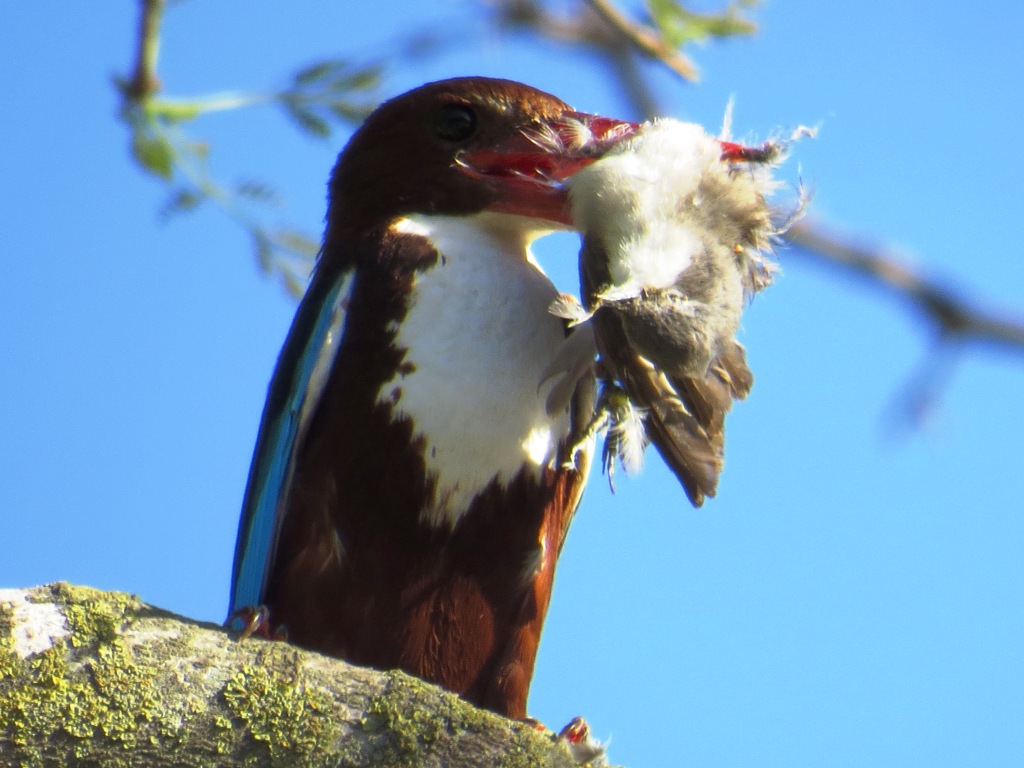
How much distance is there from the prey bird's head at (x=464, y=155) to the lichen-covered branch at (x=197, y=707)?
159 cm

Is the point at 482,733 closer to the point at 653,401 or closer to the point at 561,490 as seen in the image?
the point at 653,401

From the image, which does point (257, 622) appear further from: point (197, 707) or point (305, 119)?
point (305, 119)

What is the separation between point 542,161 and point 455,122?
344mm

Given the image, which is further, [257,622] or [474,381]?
[474,381]

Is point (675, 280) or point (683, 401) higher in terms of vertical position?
point (675, 280)

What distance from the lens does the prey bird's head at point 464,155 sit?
3.94 meters

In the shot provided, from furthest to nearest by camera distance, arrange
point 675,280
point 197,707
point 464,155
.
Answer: point 464,155
point 675,280
point 197,707

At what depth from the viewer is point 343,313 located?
152 inches

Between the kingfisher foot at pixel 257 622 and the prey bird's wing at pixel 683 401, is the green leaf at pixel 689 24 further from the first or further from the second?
the kingfisher foot at pixel 257 622

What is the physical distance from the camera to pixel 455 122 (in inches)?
166

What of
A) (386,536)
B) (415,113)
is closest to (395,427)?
(386,536)


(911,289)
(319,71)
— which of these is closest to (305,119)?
(319,71)

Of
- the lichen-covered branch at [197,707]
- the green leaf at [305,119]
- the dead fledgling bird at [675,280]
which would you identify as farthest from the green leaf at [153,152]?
the lichen-covered branch at [197,707]

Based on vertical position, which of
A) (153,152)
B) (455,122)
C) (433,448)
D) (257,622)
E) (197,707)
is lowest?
(197,707)
